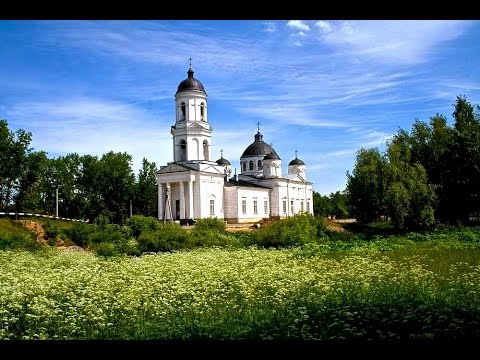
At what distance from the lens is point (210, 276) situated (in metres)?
8.44

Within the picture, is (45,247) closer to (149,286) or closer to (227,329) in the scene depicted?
(149,286)

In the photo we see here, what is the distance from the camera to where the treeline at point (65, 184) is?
1401 cm

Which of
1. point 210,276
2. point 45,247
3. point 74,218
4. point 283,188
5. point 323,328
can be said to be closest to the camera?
point 323,328

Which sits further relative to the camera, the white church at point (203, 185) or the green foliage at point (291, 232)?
the white church at point (203, 185)

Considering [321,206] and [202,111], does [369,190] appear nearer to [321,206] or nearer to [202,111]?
[321,206]

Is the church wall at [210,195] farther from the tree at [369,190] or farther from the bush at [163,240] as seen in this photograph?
the bush at [163,240]

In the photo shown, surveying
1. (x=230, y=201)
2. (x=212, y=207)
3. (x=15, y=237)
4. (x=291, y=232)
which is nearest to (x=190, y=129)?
(x=212, y=207)

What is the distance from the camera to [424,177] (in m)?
16.3

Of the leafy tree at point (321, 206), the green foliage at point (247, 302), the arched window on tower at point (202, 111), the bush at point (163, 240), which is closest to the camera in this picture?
the green foliage at point (247, 302)

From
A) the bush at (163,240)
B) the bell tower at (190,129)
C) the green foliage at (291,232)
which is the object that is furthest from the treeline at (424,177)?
the bell tower at (190,129)

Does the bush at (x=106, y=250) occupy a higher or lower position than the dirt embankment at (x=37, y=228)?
lower

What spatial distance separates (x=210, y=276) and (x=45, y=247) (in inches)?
252

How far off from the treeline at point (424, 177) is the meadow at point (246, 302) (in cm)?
538
